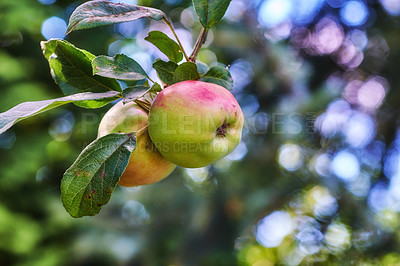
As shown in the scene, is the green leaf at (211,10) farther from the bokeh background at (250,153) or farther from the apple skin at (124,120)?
the bokeh background at (250,153)

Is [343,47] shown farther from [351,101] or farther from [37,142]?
[37,142]

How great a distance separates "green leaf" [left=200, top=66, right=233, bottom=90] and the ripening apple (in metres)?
0.12

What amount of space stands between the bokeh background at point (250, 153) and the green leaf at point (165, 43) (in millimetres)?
1517

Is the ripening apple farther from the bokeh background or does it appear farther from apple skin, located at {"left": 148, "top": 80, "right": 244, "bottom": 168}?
the bokeh background

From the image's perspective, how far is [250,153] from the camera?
220 cm

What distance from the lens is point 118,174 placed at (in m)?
0.42

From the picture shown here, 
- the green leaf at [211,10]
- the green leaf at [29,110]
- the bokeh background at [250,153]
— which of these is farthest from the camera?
the bokeh background at [250,153]

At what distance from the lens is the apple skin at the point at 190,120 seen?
444 mm

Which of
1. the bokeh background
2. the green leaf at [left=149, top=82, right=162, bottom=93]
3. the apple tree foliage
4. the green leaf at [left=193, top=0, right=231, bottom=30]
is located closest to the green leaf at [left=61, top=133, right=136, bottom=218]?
the apple tree foliage

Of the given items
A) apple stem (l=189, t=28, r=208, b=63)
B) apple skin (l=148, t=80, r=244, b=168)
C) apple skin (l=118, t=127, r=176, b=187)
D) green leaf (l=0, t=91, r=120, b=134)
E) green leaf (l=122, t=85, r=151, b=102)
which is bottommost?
apple skin (l=118, t=127, r=176, b=187)

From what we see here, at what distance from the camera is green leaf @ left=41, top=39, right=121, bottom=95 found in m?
0.47

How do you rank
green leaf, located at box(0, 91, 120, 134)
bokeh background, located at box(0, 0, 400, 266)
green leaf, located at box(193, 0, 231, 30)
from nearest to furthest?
green leaf, located at box(0, 91, 120, 134) → green leaf, located at box(193, 0, 231, 30) → bokeh background, located at box(0, 0, 400, 266)

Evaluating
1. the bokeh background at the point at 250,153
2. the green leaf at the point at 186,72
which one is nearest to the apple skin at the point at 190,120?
the green leaf at the point at 186,72

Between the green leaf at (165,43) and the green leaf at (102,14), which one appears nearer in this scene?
the green leaf at (102,14)
